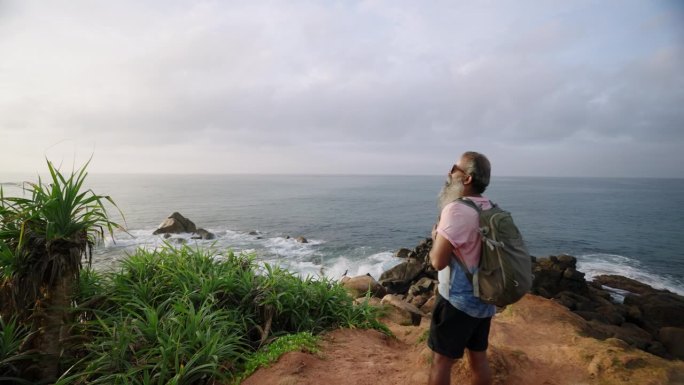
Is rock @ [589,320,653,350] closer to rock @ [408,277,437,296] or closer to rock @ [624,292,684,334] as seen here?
rock @ [624,292,684,334]

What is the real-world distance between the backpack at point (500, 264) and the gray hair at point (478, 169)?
0.18m

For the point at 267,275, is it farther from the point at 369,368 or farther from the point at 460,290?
the point at 460,290

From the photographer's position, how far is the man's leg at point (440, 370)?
253 centimetres

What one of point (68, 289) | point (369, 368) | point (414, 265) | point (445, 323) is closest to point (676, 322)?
point (414, 265)

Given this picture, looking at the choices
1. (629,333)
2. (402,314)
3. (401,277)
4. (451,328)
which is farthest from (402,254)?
(451,328)

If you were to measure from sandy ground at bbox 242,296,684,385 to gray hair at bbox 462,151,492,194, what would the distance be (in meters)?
2.58

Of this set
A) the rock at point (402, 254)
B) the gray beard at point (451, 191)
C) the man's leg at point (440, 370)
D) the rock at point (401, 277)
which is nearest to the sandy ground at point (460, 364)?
the man's leg at point (440, 370)

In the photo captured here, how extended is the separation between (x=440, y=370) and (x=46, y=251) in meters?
4.09

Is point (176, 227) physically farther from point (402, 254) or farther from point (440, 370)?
point (440, 370)

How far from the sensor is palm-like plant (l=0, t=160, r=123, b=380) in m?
3.31

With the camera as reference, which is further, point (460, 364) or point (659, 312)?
point (659, 312)

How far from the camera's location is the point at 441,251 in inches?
90.2

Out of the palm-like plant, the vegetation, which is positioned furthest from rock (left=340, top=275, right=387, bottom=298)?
the palm-like plant

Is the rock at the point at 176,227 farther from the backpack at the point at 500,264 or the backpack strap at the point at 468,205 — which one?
the backpack at the point at 500,264
